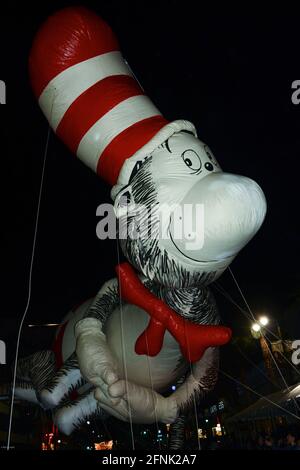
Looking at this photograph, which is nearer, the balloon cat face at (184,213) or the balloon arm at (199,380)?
the balloon cat face at (184,213)

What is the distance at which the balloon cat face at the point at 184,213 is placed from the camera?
7.91ft

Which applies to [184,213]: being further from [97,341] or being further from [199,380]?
[199,380]

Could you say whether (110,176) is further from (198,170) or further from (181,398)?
(181,398)

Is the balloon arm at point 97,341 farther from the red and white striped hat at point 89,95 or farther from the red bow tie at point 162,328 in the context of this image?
the red and white striped hat at point 89,95

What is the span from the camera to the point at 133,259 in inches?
109

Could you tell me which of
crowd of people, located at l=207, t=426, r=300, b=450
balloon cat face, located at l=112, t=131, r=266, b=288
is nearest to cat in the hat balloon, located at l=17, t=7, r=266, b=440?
balloon cat face, located at l=112, t=131, r=266, b=288

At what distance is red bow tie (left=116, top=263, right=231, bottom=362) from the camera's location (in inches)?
112

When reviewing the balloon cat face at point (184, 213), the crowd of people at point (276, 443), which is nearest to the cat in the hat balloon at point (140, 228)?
the balloon cat face at point (184, 213)

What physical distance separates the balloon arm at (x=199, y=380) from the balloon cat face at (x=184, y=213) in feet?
2.81

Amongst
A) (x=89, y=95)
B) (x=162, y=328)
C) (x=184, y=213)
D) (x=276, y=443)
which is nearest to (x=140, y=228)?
(x=184, y=213)

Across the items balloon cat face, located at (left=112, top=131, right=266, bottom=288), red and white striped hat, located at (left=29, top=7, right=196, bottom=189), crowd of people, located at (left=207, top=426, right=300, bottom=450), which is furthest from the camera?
Result: crowd of people, located at (left=207, top=426, right=300, bottom=450)

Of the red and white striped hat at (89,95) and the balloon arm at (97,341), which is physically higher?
the red and white striped hat at (89,95)

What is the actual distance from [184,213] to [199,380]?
1.38m

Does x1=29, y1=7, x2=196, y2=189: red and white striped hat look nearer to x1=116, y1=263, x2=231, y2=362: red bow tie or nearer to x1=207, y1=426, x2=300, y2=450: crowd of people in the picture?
x1=116, y1=263, x2=231, y2=362: red bow tie
